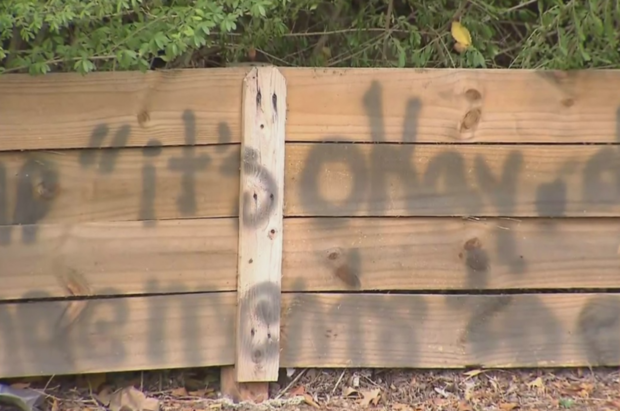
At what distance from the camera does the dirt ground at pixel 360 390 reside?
3375mm

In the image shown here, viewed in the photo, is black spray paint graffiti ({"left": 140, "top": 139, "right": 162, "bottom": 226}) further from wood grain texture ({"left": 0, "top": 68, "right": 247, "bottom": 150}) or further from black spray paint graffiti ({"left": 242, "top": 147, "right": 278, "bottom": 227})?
black spray paint graffiti ({"left": 242, "top": 147, "right": 278, "bottom": 227})

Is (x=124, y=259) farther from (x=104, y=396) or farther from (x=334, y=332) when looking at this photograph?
(x=334, y=332)

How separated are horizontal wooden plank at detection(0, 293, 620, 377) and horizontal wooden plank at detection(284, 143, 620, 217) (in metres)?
0.38

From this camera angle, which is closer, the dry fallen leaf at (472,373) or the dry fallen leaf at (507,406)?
the dry fallen leaf at (507,406)

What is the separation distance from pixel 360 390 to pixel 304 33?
5.29ft

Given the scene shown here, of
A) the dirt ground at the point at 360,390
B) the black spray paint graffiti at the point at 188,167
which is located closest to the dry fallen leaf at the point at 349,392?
the dirt ground at the point at 360,390

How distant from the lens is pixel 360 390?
3.45 m

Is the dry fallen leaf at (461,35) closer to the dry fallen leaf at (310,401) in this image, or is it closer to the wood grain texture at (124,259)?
the wood grain texture at (124,259)

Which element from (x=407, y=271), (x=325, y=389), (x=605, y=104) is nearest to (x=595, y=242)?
(x=605, y=104)

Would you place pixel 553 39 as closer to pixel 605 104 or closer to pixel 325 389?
pixel 605 104

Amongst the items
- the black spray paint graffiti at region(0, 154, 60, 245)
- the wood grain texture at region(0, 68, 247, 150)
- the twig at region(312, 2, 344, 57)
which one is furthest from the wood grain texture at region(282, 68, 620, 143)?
the black spray paint graffiti at region(0, 154, 60, 245)

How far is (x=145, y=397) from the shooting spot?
132 inches

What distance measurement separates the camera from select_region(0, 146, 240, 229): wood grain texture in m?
3.18

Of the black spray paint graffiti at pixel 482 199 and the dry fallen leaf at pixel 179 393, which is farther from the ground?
the black spray paint graffiti at pixel 482 199
